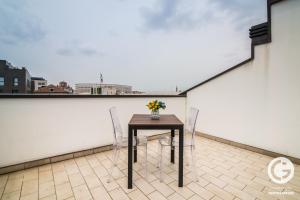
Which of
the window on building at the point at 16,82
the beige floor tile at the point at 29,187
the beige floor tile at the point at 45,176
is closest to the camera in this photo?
the beige floor tile at the point at 29,187

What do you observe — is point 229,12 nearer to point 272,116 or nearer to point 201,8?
point 201,8

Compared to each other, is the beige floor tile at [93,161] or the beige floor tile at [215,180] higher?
the beige floor tile at [215,180]

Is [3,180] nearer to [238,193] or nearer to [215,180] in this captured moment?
[215,180]

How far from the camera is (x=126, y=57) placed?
5930 mm

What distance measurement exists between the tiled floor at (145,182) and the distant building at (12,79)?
2987 centimetres

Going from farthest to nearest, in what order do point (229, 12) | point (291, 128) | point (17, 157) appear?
point (229, 12), point (291, 128), point (17, 157)

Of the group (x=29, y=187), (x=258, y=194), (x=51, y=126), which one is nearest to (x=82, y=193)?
(x=29, y=187)

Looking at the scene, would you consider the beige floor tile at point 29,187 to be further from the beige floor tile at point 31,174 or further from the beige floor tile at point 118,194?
the beige floor tile at point 118,194

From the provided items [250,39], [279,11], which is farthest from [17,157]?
[279,11]

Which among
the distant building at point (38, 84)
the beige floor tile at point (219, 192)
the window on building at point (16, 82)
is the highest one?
the window on building at point (16, 82)

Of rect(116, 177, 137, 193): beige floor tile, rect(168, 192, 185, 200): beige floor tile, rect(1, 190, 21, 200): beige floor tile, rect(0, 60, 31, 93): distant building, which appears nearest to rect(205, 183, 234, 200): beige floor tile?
rect(168, 192, 185, 200): beige floor tile

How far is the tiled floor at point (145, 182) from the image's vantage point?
155 centimetres

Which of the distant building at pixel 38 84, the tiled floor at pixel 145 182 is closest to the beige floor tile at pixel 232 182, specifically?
the tiled floor at pixel 145 182

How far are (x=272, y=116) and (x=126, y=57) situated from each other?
5119 millimetres
